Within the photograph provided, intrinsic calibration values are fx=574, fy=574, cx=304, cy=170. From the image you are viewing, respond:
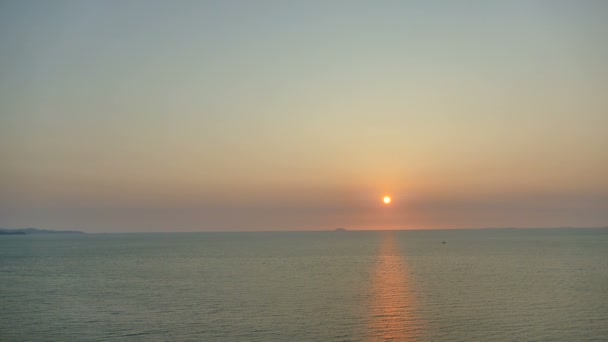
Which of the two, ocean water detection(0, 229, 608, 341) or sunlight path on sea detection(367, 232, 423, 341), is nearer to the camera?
sunlight path on sea detection(367, 232, 423, 341)

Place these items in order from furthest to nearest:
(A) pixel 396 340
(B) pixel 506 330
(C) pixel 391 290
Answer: (C) pixel 391 290
(B) pixel 506 330
(A) pixel 396 340

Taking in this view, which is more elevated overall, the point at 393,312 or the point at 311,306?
the point at 311,306

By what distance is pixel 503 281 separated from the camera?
88.2 metres

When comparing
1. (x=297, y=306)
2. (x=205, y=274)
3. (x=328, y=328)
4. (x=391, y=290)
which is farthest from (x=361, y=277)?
(x=328, y=328)

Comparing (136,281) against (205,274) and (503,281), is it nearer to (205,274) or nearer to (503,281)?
(205,274)

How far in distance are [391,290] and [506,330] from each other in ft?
95.8

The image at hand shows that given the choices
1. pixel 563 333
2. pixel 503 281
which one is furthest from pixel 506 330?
pixel 503 281

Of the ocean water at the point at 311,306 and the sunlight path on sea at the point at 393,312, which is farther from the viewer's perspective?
the ocean water at the point at 311,306

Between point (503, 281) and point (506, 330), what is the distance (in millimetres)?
41004

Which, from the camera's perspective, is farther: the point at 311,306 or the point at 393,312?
the point at 311,306

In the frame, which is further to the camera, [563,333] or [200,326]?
[200,326]

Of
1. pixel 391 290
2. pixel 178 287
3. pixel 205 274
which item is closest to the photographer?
pixel 391 290

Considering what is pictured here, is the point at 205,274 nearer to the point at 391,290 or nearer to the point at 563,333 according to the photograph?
the point at 391,290

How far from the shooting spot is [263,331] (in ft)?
163
